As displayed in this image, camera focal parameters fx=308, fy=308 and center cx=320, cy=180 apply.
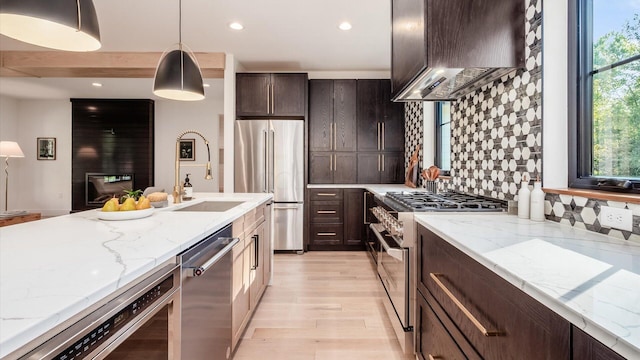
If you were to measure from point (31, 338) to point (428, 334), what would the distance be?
1516 mm

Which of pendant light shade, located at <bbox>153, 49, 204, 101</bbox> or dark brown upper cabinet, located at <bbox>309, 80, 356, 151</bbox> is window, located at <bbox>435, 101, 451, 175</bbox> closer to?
dark brown upper cabinet, located at <bbox>309, 80, 356, 151</bbox>

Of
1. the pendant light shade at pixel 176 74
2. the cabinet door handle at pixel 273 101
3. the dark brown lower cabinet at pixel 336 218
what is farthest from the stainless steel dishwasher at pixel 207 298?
the cabinet door handle at pixel 273 101

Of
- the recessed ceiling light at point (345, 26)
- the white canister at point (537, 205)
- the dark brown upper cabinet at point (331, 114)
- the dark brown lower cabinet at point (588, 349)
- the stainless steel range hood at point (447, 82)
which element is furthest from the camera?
the dark brown upper cabinet at point (331, 114)

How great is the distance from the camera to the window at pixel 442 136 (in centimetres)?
325

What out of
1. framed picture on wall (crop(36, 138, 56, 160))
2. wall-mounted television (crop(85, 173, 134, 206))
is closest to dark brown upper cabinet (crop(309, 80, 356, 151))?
wall-mounted television (crop(85, 173, 134, 206))

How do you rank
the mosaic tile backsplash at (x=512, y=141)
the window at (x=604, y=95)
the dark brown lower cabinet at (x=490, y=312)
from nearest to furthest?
the dark brown lower cabinet at (x=490, y=312) → the window at (x=604, y=95) → the mosaic tile backsplash at (x=512, y=141)

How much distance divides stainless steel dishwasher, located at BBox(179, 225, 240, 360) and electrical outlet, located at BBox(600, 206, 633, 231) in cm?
155

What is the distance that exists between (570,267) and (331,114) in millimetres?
3853

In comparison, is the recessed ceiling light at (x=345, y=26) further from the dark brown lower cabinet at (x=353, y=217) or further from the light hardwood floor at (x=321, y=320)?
the light hardwood floor at (x=321, y=320)

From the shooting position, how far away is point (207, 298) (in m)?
1.32

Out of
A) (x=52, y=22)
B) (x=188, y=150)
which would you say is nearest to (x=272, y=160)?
(x=52, y=22)

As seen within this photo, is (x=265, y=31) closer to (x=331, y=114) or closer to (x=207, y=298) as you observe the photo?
(x=331, y=114)

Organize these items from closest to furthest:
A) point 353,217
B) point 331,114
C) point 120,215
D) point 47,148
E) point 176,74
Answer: point 120,215
point 176,74
point 353,217
point 331,114
point 47,148

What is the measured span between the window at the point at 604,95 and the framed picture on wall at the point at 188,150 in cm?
678
